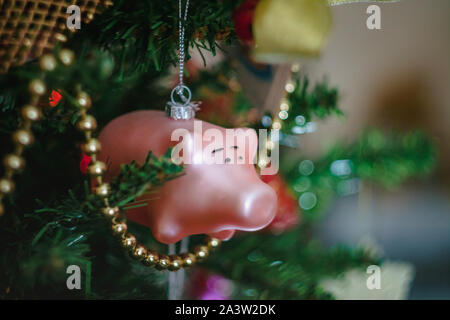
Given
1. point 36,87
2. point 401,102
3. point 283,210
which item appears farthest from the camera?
point 401,102

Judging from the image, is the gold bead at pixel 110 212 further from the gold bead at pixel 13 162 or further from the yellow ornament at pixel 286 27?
the yellow ornament at pixel 286 27

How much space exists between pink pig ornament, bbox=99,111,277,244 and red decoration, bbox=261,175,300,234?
28cm

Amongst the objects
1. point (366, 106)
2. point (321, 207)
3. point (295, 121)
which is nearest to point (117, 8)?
point (295, 121)

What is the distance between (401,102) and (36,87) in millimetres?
1291

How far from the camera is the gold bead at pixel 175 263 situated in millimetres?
366

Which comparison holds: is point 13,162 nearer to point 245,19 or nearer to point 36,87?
point 36,87

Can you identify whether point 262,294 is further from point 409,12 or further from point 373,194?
point 409,12

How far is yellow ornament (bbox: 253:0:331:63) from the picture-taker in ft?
1.15

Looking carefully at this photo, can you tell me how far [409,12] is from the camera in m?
1.25

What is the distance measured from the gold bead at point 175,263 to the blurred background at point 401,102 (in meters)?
0.96

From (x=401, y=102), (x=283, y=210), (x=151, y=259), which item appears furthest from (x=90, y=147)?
(x=401, y=102)

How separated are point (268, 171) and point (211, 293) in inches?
9.9

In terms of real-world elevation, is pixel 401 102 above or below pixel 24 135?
above

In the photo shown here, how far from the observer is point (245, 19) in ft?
1.22
